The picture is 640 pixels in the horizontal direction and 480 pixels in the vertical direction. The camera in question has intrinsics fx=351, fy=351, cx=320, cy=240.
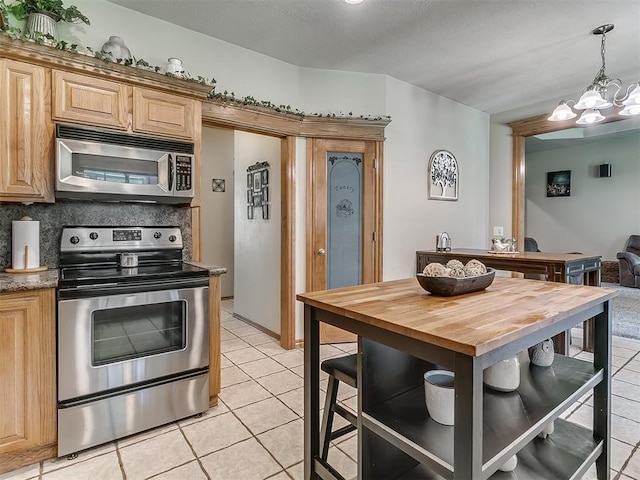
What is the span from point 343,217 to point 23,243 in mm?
2533

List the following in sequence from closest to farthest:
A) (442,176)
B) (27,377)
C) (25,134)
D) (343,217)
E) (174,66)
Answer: (27,377)
(25,134)
(174,66)
(343,217)
(442,176)

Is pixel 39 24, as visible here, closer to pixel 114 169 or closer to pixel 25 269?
pixel 114 169

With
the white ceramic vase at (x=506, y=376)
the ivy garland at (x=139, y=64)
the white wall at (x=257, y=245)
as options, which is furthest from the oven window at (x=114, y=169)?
the white ceramic vase at (x=506, y=376)

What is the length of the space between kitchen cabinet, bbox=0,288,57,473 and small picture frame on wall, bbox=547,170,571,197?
9.14m

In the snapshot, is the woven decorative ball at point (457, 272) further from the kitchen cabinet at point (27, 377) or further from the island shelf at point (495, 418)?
the kitchen cabinet at point (27, 377)

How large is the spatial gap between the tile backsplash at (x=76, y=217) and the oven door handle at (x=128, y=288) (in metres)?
0.62

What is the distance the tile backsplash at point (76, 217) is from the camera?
6.91 ft

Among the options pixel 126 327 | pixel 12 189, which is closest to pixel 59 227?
pixel 12 189

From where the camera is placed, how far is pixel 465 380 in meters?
0.95

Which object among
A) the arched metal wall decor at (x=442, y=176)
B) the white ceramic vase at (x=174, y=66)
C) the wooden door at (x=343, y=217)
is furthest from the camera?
the arched metal wall decor at (x=442, y=176)

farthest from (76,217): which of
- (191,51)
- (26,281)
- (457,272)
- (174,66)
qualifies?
(457,272)

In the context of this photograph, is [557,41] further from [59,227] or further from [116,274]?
[59,227]

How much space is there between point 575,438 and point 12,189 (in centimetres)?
312

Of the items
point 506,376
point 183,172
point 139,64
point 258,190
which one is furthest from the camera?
point 258,190
